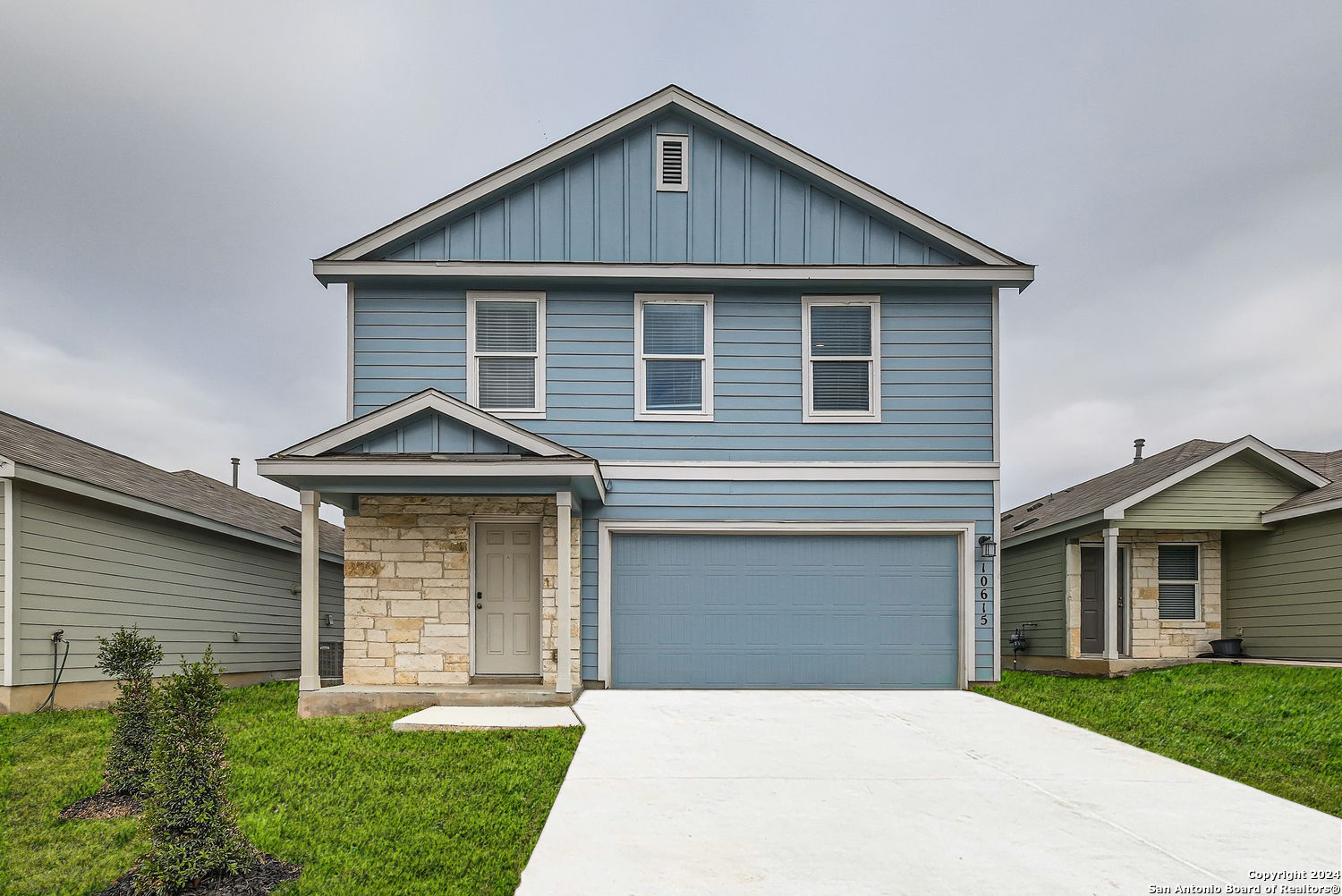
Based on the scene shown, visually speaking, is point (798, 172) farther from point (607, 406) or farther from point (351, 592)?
point (351, 592)

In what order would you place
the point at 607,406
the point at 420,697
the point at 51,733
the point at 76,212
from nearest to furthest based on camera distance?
the point at 51,733, the point at 420,697, the point at 607,406, the point at 76,212

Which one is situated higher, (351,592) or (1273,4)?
(1273,4)

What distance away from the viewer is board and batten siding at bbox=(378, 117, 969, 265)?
37.0 ft

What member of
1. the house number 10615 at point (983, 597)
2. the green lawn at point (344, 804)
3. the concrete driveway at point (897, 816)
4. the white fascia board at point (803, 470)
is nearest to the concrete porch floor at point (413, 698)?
the green lawn at point (344, 804)

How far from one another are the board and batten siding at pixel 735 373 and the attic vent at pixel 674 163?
148 cm

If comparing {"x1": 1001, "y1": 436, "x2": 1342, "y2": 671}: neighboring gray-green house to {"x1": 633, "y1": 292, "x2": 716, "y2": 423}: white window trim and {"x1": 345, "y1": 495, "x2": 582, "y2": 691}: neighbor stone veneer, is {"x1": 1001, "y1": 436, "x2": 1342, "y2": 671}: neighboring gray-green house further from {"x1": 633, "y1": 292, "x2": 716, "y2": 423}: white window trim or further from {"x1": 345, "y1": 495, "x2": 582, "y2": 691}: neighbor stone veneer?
{"x1": 345, "y1": 495, "x2": 582, "y2": 691}: neighbor stone veneer

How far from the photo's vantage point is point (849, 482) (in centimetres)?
1118

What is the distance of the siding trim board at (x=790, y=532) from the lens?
10.9 metres

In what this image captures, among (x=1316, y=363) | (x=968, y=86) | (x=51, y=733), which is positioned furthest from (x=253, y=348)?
(x=1316, y=363)

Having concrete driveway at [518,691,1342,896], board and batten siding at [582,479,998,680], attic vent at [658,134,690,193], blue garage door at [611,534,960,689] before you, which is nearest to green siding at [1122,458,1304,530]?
board and batten siding at [582,479,998,680]

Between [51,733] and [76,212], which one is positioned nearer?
[51,733]

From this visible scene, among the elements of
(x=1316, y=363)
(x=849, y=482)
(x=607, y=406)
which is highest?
(x=1316, y=363)

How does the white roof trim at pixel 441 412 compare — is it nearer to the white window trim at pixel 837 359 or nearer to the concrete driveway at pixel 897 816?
the concrete driveway at pixel 897 816

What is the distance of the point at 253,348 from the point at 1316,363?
20.0 metres
